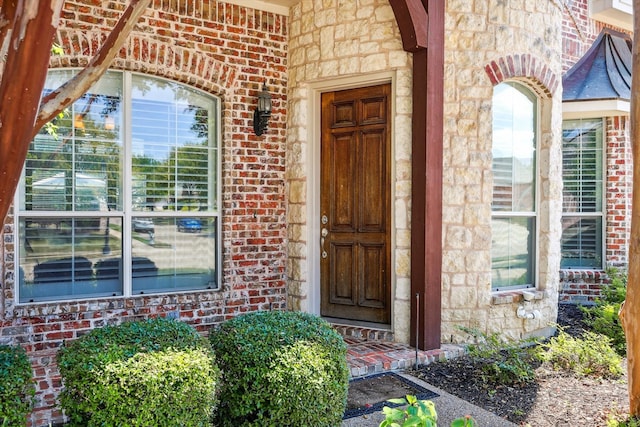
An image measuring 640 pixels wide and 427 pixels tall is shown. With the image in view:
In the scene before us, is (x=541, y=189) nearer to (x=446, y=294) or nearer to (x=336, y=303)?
(x=446, y=294)

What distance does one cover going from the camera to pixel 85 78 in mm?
2223

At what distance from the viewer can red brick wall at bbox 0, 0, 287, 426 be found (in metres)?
4.52

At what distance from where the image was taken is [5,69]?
1969 mm

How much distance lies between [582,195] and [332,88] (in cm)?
408

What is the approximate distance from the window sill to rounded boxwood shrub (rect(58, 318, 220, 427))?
3.42 metres

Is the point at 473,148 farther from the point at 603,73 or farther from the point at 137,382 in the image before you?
the point at 137,382

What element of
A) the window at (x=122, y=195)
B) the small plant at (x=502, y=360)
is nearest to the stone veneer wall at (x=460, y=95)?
the small plant at (x=502, y=360)

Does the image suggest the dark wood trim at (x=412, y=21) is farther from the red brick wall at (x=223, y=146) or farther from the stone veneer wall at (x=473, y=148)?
the red brick wall at (x=223, y=146)

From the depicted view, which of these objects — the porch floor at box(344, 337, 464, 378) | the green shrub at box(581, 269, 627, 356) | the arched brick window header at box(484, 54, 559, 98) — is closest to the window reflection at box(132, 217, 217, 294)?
the porch floor at box(344, 337, 464, 378)

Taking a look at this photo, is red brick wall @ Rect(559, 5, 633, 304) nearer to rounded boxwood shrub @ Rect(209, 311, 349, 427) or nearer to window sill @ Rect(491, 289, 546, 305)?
window sill @ Rect(491, 289, 546, 305)

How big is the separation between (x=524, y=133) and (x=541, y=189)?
65cm

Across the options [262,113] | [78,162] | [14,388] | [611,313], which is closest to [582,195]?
[611,313]

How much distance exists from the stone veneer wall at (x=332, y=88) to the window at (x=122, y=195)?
89 centimetres

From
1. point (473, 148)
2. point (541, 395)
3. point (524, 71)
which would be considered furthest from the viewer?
point (524, 71)
